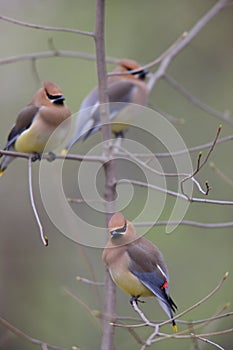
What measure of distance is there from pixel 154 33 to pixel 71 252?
1826 mm

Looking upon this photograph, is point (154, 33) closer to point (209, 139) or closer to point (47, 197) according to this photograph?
point (209, 139)

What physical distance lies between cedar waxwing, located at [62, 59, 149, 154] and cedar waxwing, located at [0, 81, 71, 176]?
1.17 feet

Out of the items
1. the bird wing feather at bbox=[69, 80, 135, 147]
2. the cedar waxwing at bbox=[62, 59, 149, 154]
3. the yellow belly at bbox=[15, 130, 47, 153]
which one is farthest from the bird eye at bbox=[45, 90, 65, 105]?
the cedar waxwing at bbox=[62, 59, 149, 154]

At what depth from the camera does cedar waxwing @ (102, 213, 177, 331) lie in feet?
8.09

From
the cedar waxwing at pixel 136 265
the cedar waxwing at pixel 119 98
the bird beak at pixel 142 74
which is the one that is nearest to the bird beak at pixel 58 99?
the cedar waxwing at pixel 119 98

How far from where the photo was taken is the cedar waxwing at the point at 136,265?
8.09 ft

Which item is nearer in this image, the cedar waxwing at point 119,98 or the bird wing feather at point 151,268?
the bird wing feather at point 151,268

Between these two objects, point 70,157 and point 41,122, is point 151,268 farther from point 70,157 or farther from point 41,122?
point 41,122

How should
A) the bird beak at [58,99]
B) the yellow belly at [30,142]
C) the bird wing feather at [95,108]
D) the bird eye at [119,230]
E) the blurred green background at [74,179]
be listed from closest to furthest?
the bird eye at [119,230]
the bird beak at [58,99]
the yellow belly at [30,142]
the bird wing feather at [95,108]
the blurred green background at [74,179]

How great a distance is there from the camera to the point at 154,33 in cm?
556

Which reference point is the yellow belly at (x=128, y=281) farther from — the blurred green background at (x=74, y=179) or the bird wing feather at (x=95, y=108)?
the blurred green background at (x=74, y=179)

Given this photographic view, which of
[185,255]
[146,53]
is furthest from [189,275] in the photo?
[146,53]

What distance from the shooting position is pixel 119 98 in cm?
405

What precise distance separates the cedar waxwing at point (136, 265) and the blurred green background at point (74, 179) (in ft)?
7.87
